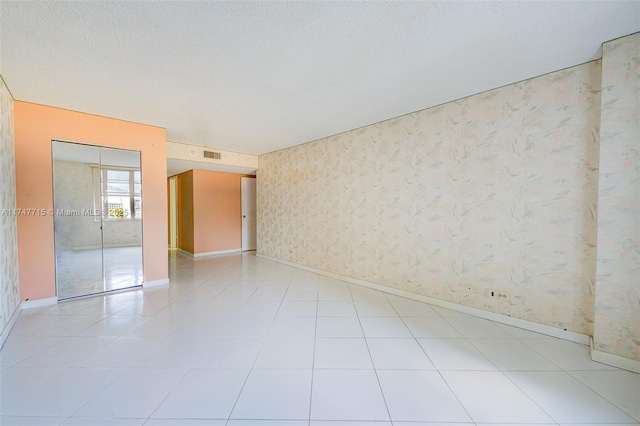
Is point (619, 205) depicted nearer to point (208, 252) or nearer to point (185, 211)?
point (208, 252)

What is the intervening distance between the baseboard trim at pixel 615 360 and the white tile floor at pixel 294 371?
0.06 meters

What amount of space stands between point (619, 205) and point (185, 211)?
7.84 meters

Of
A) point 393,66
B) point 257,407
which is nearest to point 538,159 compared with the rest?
point 393,66

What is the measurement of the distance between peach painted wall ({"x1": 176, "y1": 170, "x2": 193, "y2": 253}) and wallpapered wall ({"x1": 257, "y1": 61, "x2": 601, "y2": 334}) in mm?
4128

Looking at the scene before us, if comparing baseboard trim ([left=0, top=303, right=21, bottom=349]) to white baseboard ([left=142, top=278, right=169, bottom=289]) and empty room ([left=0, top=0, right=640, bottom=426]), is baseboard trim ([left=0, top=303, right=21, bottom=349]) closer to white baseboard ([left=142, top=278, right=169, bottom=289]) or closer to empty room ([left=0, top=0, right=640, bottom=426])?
empty room ([left=0, top=0, right=640, bottom=426])

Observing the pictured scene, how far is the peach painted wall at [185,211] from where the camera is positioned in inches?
248

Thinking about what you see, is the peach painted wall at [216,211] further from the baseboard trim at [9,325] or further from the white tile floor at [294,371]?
Result: the baseboard trim at [9,325]

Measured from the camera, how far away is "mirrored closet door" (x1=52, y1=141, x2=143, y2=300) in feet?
10.4

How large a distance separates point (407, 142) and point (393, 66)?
133 centimetres

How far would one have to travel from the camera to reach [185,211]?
21.8 ft

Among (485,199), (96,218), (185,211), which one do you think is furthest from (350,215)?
(185,211)

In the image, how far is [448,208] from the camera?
117 inches

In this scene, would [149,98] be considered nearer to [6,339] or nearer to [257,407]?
[6,339]

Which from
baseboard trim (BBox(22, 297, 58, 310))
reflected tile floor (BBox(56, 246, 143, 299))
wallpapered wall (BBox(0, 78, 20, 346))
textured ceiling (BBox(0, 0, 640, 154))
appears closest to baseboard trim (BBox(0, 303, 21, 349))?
wallpapered wall (BBox(0, 78, 20, 346))
